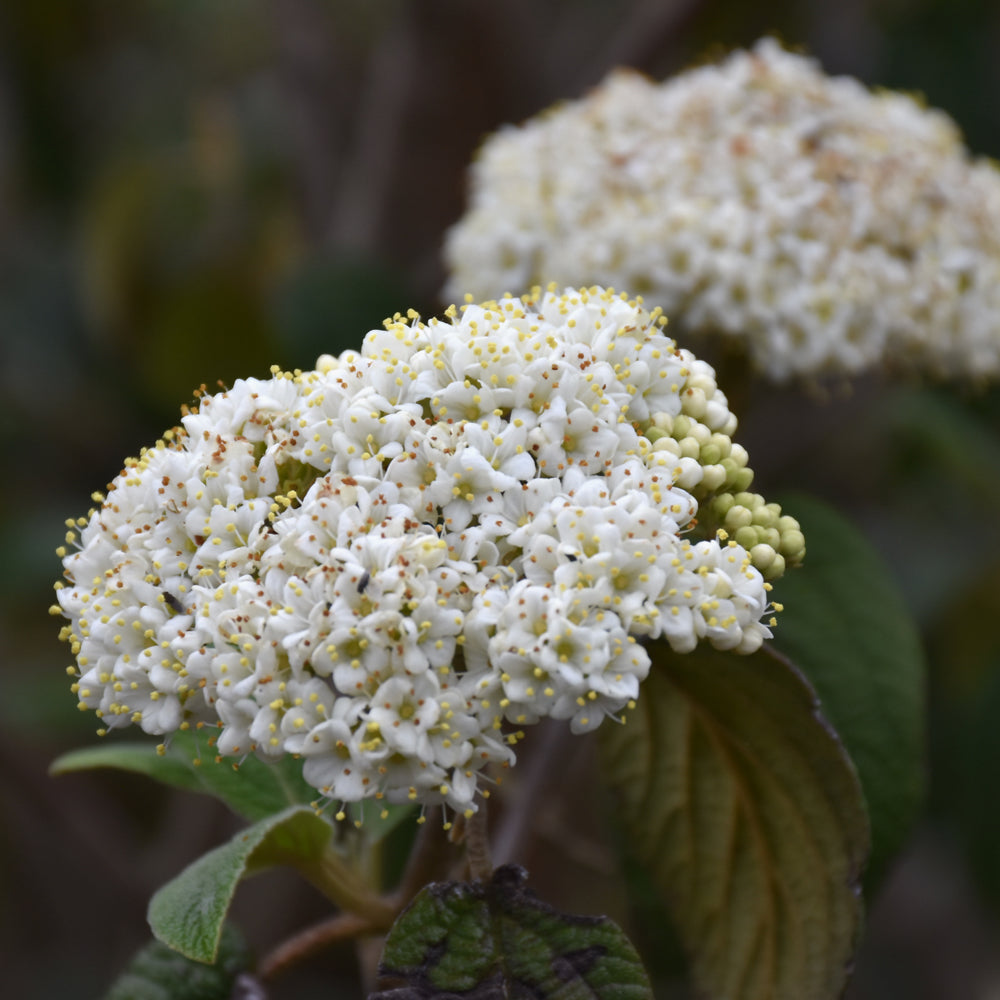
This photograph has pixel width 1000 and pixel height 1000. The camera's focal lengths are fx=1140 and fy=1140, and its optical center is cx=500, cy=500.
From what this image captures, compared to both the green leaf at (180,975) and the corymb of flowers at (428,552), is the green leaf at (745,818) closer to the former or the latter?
the corymb of flowers at (428,552)

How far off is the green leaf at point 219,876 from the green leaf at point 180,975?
15 centimetres

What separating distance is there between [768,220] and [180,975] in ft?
3.18

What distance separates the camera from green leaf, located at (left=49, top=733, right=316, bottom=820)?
100 cm

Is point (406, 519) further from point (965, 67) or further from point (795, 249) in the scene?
point (965, 67)

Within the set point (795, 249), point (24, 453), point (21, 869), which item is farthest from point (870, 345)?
point (21, 869)

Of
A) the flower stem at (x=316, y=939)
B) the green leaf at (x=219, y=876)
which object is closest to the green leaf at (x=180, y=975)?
the flower stem at (x=316, y=939)

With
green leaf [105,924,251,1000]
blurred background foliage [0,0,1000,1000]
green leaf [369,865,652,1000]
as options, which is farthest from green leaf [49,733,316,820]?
blurred background foliage [0,0,1000,1000]

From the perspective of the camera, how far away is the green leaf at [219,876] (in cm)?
79

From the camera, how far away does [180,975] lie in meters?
1.02

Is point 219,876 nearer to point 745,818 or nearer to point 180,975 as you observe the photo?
point 180,975

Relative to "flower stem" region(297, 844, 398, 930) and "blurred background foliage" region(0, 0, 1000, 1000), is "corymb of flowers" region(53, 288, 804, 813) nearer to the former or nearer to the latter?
"flower stem" region(297, 844, 398, 930)

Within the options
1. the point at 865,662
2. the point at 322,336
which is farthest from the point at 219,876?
the point at 322,336

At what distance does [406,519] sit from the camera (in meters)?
0.79

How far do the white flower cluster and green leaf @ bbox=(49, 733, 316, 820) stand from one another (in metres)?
0.65
